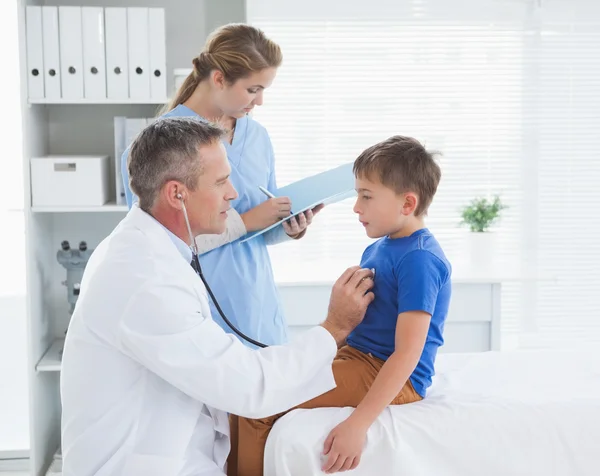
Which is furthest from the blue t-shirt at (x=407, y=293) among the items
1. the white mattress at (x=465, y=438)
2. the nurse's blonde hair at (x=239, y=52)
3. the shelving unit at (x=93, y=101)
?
the shelving unit at (x=93, y=101)

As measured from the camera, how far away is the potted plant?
3.22 metres

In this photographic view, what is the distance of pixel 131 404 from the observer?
140cm

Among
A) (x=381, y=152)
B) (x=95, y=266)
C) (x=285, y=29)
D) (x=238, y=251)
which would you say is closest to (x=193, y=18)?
(x=285, y=29)

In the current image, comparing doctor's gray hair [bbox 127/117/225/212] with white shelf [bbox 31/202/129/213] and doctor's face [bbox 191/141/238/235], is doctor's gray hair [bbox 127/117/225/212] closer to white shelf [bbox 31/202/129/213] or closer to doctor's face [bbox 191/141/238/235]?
doctor's face [bbox 191/141/238/235]

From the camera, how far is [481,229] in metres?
3.25

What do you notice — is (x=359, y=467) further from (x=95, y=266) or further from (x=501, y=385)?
(x=95, y=266)

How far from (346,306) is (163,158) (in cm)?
47

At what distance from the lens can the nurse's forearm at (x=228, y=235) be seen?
1.98 metres

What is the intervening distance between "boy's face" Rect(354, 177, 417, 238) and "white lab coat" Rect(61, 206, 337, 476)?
0.37m

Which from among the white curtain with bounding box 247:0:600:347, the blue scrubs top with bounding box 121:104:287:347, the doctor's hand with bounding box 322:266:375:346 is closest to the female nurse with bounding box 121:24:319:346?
the blue scrubs top with bounding box 121:104:287:347

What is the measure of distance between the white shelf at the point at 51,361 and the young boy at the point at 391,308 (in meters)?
1.31

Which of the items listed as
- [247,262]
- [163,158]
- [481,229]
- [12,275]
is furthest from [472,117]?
[163,158]

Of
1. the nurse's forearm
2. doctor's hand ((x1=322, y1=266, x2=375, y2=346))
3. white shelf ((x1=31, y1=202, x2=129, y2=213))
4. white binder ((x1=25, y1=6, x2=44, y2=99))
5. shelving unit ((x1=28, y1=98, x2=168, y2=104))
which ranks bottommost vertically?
doctor's hand ((x1=322, y1=266, x2=375, y2=346))

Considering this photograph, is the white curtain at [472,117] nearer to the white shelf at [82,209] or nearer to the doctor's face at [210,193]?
the white shelf at [82,209]
